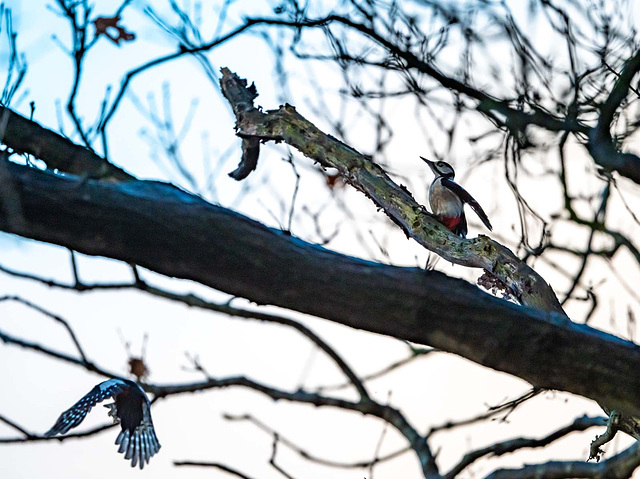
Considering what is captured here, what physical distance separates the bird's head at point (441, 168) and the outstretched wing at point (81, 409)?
8.30 feet

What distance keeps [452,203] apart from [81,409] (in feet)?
7.97

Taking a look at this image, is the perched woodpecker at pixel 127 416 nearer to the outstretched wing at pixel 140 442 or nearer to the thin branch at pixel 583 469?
the outstretched wing at pixel 140 442

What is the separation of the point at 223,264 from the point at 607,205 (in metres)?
4.57

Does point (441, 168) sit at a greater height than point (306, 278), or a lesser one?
greater

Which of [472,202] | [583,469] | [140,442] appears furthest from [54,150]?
[583,469]

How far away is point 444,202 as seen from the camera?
184 inches

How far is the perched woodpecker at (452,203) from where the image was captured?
452 cm

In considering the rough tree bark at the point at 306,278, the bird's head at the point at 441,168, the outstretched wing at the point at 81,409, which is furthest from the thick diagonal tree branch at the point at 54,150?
the bird's head at the point at 441,168

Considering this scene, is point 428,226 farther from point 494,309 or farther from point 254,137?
point 494,309

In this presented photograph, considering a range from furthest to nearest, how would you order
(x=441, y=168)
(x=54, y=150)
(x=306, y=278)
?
(x=441, y=168)
(x=54, y=150)
(x=306, y=278)

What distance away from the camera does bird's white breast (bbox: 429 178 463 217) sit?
460 centimetres

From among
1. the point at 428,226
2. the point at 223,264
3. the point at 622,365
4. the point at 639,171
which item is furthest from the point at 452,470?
the point at 223,264

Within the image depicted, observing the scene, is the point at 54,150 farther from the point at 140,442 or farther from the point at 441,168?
the point at 441,168

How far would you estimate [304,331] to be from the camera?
6.04 m
